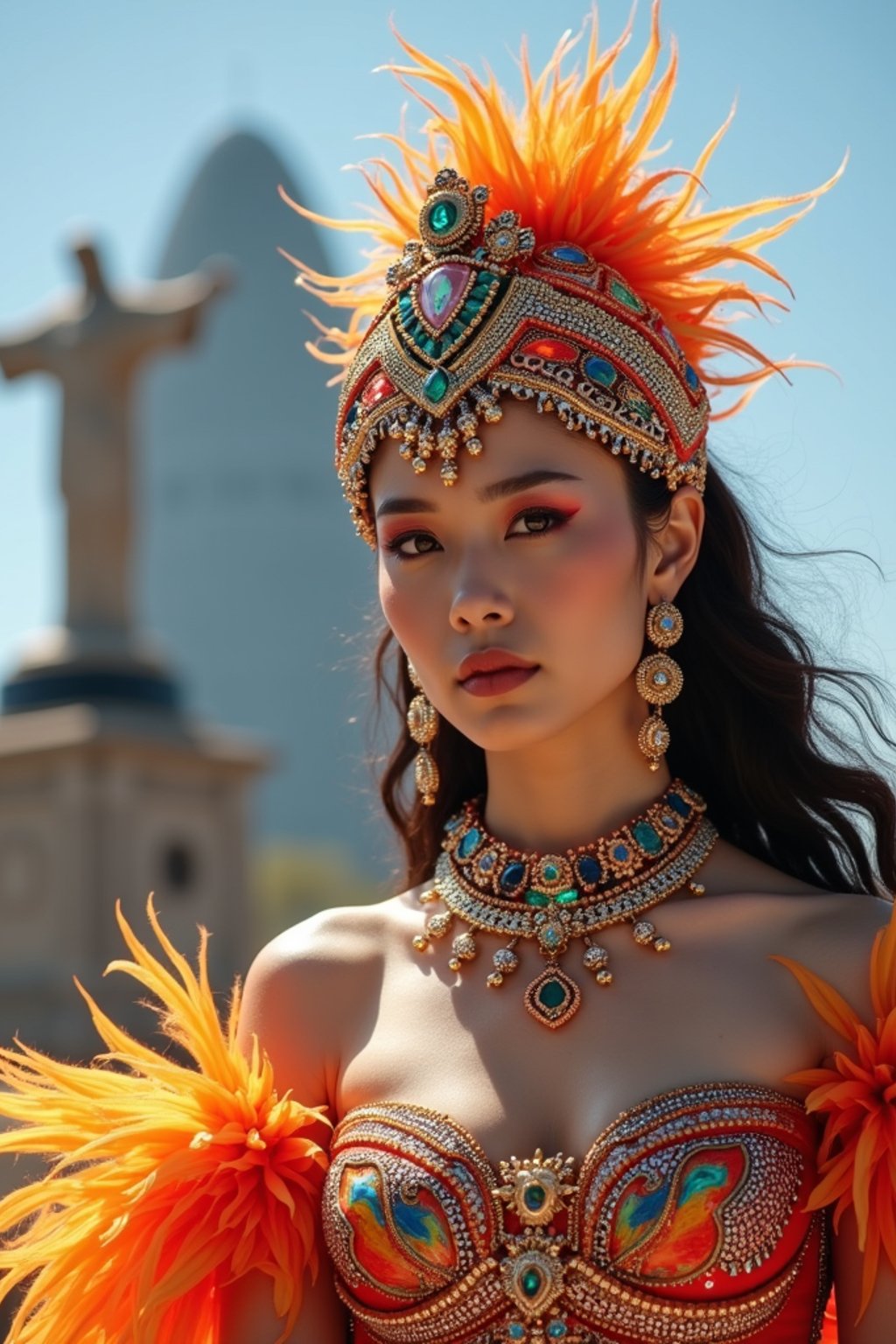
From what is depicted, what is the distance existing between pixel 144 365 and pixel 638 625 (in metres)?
11.7

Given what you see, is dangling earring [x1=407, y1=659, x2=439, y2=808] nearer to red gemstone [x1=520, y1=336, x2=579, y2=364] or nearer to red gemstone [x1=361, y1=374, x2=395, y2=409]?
red gemstone [x1=361, y1=374, x2=395, y2=409]

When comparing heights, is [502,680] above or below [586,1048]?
above

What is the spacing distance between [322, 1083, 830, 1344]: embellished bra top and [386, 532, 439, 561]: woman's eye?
740 mm

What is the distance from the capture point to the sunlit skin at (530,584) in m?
2.48

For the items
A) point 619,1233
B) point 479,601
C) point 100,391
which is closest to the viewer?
point 619,1233

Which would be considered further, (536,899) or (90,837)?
(90,837)

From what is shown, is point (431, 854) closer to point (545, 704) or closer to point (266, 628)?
point (545, 704)

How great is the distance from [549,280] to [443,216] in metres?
0.18

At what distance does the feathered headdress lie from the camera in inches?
101

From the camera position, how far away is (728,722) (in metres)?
2.79

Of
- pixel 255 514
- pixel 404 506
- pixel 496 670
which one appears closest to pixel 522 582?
pixel 496 670

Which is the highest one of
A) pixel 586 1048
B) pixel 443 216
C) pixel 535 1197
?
pixel 443 216

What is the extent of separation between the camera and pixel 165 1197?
2580mm

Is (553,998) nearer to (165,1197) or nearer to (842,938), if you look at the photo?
(842,938)
